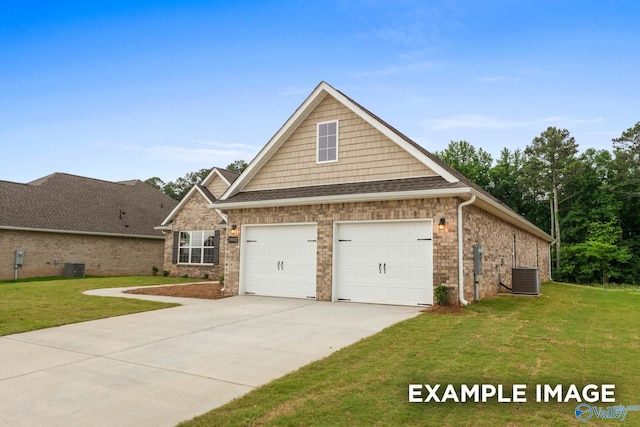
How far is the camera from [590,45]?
17656 millimetres

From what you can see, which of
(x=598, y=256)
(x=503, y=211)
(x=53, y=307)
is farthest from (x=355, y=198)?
(x=598, y=256)

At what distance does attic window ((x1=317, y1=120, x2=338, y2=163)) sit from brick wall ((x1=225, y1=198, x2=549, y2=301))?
1.73 metres

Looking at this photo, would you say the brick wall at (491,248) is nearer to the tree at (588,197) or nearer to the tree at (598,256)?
the tree at (598,256)

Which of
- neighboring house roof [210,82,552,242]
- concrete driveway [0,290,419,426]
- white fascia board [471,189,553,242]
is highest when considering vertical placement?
neighboring house roof [210,82,552,242]

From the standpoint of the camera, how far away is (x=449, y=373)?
15.6 ft

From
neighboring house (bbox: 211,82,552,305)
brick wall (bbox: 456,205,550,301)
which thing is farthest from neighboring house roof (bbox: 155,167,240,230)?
brick wall (bbox: 456,205,550,301)

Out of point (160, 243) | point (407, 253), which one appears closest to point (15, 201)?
point (160, 243)

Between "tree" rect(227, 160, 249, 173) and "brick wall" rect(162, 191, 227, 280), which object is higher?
"tree" rect(227, 160, 249, 173)

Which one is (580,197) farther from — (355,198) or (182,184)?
(182,184)

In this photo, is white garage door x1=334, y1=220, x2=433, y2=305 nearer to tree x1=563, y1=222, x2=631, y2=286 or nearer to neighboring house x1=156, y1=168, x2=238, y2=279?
neighboring house x1=156, y1=168, x2=238, y2=279

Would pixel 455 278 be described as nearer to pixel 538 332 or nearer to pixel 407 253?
pixel 407 253

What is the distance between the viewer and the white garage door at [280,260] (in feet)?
39.4

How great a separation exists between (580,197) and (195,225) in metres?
36.3

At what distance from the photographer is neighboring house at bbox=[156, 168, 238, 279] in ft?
71.0
